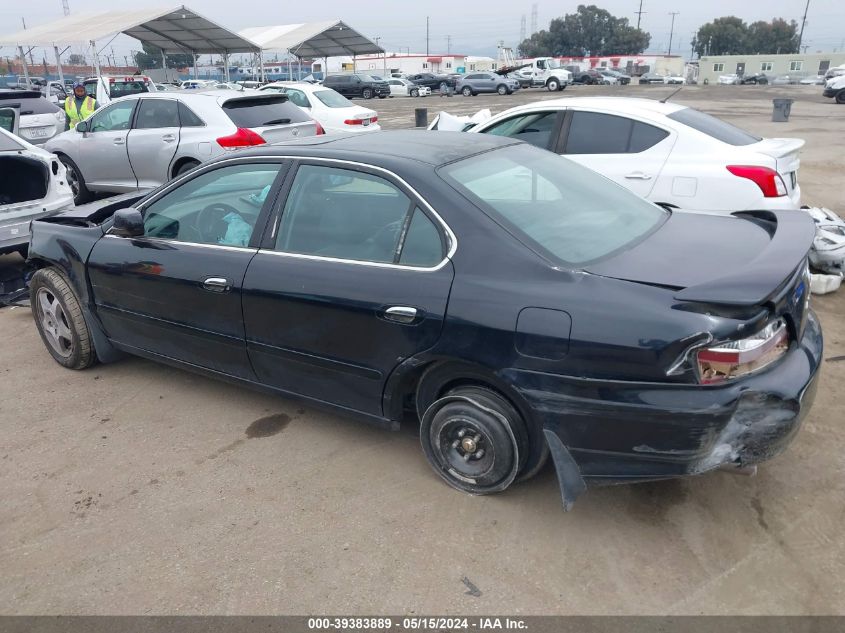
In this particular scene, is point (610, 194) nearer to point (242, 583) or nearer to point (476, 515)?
point (476, 515)

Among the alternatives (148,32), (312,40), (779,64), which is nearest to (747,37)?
(779,64)

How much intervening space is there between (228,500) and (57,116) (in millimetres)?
11048

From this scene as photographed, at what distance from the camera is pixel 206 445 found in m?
3.61

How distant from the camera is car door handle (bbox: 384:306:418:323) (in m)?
2.89

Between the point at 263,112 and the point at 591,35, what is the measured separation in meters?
104

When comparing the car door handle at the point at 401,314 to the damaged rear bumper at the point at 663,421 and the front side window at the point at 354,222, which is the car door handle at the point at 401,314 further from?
the damaged rear bumper at the point at 663,421

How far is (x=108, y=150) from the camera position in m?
8.88

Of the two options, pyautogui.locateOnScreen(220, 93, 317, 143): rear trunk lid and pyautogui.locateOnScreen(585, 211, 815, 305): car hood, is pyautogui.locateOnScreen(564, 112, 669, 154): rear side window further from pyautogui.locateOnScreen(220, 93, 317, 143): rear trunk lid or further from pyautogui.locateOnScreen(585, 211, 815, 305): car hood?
pyautogui.locateOnScreen(220, 93, 317, 143): rear trunk lid

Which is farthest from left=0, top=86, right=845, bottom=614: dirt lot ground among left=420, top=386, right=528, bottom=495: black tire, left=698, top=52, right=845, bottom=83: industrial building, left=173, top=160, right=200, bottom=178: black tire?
left=698, top=52, right=845, bottom=83: industrial building

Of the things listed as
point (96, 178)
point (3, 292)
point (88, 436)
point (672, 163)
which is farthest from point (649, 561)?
point (96, 178)

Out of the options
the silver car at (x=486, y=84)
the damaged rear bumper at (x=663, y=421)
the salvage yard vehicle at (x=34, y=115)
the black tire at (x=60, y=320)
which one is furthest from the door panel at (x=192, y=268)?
the silver car at (x=486, y=84)

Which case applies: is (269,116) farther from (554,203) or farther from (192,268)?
(554,203)

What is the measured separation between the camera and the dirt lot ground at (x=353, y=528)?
8.30 feet

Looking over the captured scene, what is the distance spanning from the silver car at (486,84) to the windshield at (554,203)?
1511 inches
